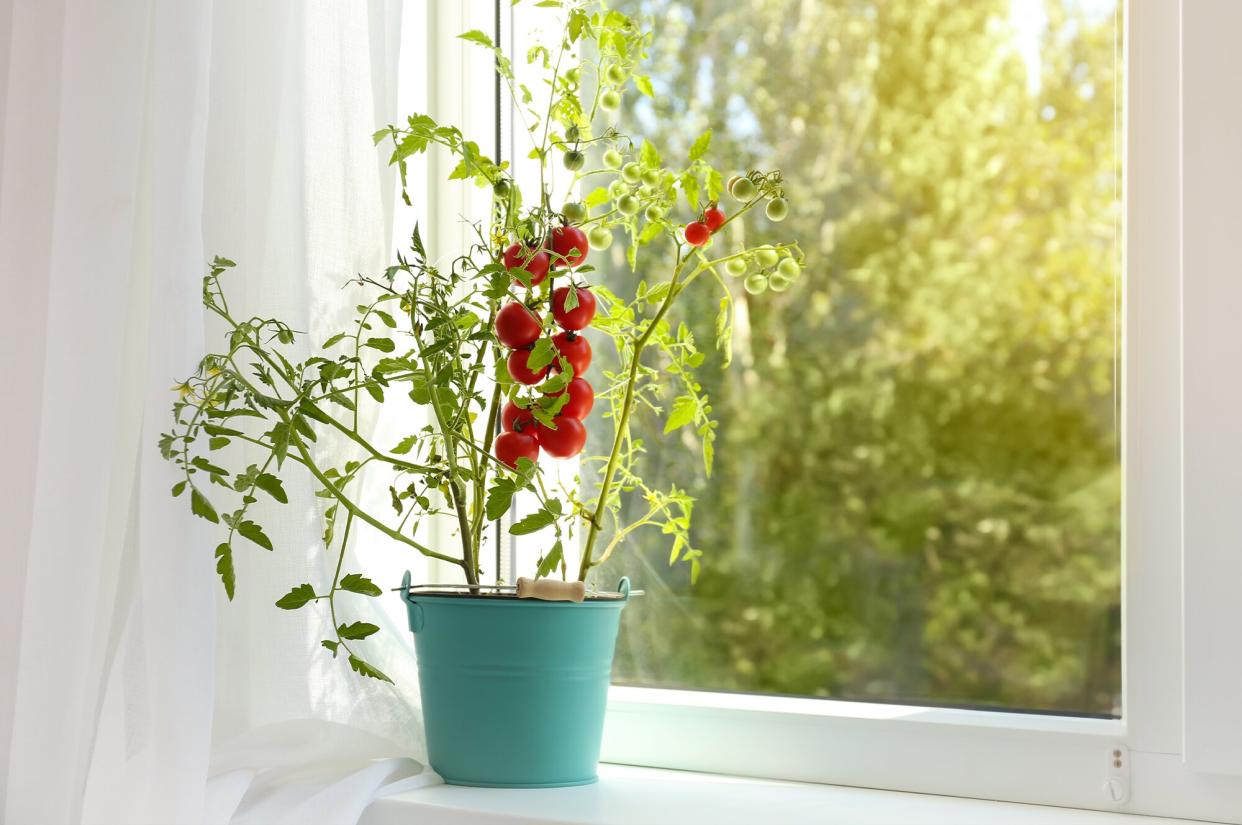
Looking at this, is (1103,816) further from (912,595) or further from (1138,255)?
(1138,255)

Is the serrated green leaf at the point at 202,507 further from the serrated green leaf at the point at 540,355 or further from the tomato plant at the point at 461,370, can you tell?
the serrated green leaf at the point at 540,355

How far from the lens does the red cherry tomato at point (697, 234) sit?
1006mm

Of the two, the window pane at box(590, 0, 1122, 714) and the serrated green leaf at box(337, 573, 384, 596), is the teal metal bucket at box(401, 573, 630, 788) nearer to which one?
the serrated green leaf at box(337, 573, 384, 596)

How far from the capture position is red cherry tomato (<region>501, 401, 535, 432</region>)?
1.01 m

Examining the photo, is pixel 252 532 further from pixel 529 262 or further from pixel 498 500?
pixel 529 262

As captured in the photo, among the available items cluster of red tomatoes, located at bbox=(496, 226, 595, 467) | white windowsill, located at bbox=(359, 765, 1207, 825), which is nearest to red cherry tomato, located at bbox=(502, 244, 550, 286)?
cluster of red tomatoes, located at bbox=(496, 226, 595, 467)

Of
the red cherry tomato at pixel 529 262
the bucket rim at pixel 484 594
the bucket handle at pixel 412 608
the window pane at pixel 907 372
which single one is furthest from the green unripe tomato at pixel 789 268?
the bucket handle at pixel 412 608

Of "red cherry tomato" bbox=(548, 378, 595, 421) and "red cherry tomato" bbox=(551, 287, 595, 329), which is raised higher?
"red cherry tomato" bbox=(551, 287, 595, 329)

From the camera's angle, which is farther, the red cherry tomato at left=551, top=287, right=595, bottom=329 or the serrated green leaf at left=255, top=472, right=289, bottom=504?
the red cherry tomato at left=551, top=287, right=595, bottom=329

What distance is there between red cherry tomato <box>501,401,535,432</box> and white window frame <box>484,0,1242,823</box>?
0.39 metres

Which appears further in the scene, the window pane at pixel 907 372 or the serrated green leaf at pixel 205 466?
the window pane at pixel 907 372

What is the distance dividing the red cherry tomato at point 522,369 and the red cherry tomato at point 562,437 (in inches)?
1.8

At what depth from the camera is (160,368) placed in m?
0.92

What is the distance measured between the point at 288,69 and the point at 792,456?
1.97 feet
